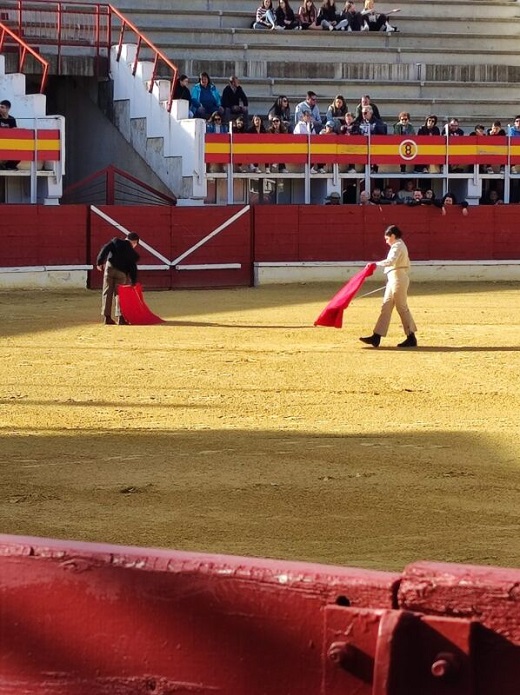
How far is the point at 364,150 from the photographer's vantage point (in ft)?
81.0

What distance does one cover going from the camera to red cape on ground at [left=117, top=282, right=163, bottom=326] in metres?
16.5

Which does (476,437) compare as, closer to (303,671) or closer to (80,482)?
(80,482)

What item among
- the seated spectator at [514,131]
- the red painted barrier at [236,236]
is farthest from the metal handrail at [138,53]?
the seated spectator at [514,131]

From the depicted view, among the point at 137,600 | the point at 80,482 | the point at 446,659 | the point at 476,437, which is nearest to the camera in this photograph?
the point at 446,659

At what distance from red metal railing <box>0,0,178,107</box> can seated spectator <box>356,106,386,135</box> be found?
3.52 metres

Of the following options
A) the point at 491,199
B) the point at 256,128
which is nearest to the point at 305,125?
the point at 256,128

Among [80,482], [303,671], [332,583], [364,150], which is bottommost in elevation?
[80,482]

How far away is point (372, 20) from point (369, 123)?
560 centimetres

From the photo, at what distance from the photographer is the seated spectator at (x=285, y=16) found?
1131 inches

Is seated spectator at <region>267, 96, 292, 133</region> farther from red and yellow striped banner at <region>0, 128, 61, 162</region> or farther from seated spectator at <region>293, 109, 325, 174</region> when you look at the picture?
red and yellow striped banner at <region>0, 128, 61, 162</region>

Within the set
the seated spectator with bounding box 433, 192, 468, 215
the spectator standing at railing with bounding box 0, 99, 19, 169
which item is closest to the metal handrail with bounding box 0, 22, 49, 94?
the spectator standing at railing with bounding box 0, 99, 19, 169

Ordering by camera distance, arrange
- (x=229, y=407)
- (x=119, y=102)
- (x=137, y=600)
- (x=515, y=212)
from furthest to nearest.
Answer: (x=119, y=102) → (x=515, y=212) → (x=229, y=407) → (x=137, y=600)

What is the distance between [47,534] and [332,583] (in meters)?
4.09

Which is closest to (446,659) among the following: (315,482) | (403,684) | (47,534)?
(403,684)
